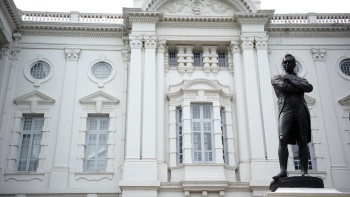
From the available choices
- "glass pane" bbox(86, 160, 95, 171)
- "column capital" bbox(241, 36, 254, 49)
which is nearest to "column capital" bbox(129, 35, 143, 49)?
"column capital" bbox(241, 36, 254, 49)

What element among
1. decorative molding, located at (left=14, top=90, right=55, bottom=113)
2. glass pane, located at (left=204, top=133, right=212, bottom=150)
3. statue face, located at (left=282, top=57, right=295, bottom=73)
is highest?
decorative molding, located at (left=14, top=90, right=55, bottom=113)

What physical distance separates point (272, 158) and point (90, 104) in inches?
302

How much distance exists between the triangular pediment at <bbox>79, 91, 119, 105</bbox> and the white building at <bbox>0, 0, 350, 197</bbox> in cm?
4

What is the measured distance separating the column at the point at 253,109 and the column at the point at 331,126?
9.78ft

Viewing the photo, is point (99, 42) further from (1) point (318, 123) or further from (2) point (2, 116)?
(1) point (318, 123)

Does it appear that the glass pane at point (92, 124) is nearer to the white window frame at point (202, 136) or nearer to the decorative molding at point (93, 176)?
the decorative molding at point (93, 176)

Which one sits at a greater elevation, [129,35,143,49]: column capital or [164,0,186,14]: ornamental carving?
[164,0,186,14]: ornamental carving

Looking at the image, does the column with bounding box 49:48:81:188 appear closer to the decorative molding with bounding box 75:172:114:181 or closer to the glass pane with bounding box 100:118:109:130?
the decorative molding with bounding box 75:172:114:181

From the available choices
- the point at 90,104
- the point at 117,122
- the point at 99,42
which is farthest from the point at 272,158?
the point at 99,42

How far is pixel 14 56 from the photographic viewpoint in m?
17.5

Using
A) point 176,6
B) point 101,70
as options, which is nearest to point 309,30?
point 176,6

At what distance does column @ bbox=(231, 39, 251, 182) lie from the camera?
50.5 feet

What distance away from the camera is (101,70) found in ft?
58.4

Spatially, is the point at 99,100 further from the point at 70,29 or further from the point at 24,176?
the point at 24,176
